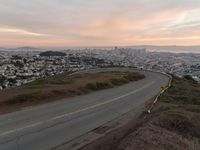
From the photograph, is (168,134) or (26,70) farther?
(26,70)

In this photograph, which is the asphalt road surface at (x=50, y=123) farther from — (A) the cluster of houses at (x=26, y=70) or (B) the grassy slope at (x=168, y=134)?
(A) the cluster of houses at (x=26, y=70)

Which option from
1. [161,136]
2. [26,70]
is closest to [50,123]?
[161,136]

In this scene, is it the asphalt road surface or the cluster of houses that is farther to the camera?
the cluster of houses

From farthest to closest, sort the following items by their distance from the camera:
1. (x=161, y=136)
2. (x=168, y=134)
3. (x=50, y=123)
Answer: (x=50, y=123) → (x=168, y=134) → (x=161, y=136)

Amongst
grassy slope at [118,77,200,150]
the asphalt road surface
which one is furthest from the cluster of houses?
grassy slope at [118,77,200,150]

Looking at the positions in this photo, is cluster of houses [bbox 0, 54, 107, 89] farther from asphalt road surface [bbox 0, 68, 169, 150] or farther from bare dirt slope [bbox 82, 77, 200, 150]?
bare dirt slope [bbox 82, 77, 200, 150]

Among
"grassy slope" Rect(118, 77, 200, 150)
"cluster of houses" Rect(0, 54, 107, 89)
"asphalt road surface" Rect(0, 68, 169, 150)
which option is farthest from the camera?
"cluster of houses" Rect(0, 54, 107, 89)

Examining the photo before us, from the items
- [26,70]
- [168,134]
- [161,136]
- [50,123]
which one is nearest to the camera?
[161,136]

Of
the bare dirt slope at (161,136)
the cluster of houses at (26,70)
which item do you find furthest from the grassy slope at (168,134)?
the cluster of houses at (26,70)

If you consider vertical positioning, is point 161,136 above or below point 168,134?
above

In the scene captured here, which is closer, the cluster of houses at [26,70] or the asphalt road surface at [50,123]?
the asphalt road surface at [50,123]

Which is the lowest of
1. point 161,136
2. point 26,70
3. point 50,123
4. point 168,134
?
point 26,70

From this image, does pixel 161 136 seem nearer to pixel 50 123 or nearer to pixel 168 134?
pixel 168 134

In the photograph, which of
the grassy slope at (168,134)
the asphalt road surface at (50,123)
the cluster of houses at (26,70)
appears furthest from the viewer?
the cluster of houses at (26,70)
